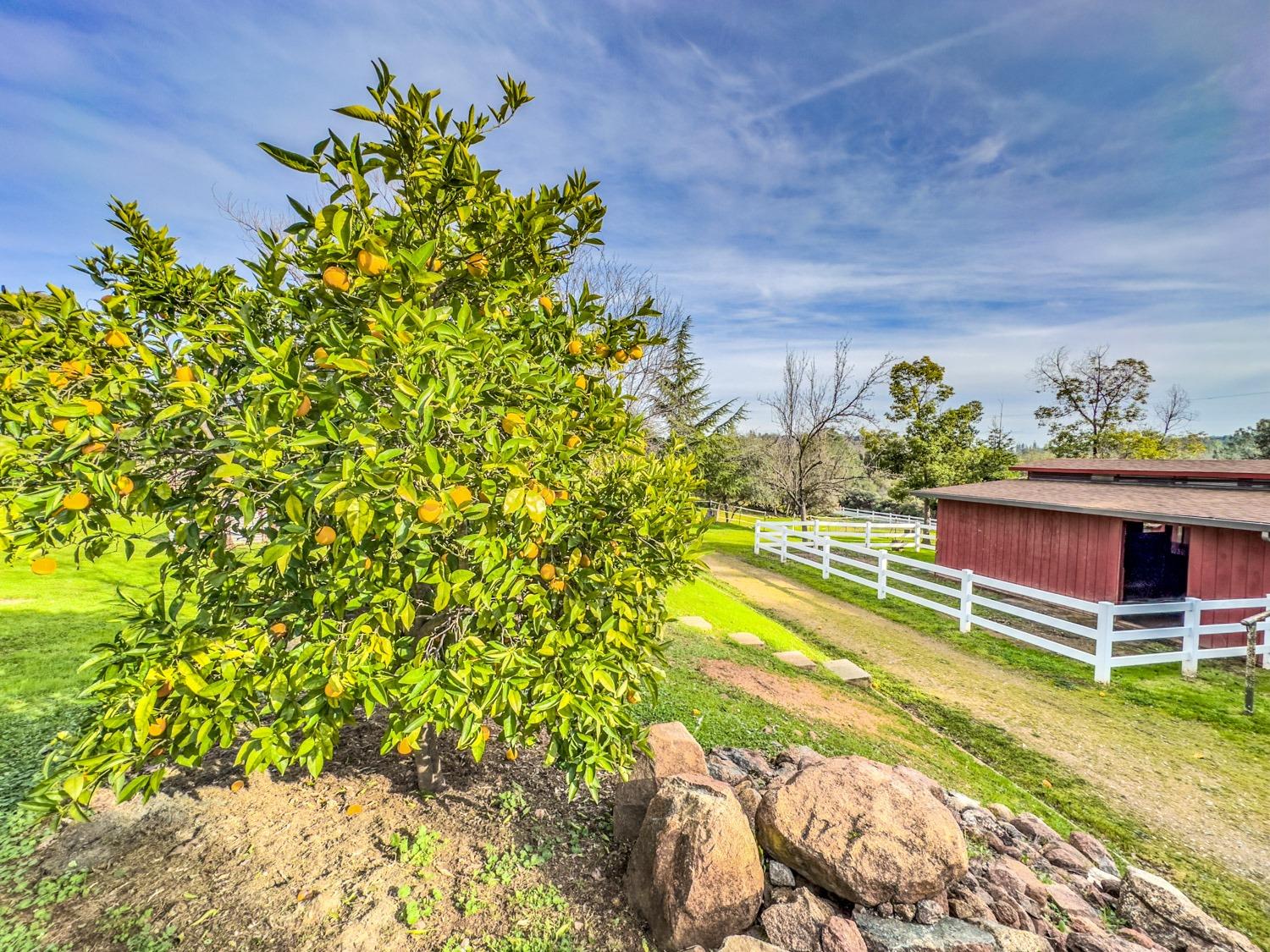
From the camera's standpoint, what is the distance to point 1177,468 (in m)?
12.2

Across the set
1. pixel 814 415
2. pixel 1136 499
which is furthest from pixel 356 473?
pixel 814 415

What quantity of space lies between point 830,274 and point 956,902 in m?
23.4

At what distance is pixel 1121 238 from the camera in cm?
1552

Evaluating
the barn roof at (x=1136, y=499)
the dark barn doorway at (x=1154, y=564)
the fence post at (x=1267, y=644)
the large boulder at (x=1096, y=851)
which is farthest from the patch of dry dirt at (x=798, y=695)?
the dark barn doorway at (x=1154, y=564)

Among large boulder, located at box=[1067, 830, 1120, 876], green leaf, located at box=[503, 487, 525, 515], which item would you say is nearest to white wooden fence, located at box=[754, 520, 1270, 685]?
large boulder, located at box=[1067, 830, 1120, 876]

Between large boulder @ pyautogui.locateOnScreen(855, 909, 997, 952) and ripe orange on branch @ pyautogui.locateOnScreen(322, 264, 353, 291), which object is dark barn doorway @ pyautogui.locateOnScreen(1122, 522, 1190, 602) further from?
ripe orange on branch @ pyautogui.locateOnScreen(322, 264, 353, 291)

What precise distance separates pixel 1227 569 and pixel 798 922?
37.2ft

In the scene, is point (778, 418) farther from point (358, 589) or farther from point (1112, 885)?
point (358, 589)

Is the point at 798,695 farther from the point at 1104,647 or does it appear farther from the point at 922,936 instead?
the point at 1104,647

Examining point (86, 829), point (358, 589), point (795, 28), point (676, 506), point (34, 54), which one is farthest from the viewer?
point (795, 28)

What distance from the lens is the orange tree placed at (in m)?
1.62

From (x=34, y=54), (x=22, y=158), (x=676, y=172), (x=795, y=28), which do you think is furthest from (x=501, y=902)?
(x=676, y=172)

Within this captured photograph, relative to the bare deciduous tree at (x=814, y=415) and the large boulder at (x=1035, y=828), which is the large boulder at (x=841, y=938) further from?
the bare deciduous tree at (x=814, y=415)

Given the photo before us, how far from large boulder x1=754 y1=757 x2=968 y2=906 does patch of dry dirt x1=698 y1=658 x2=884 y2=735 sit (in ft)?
9.21
